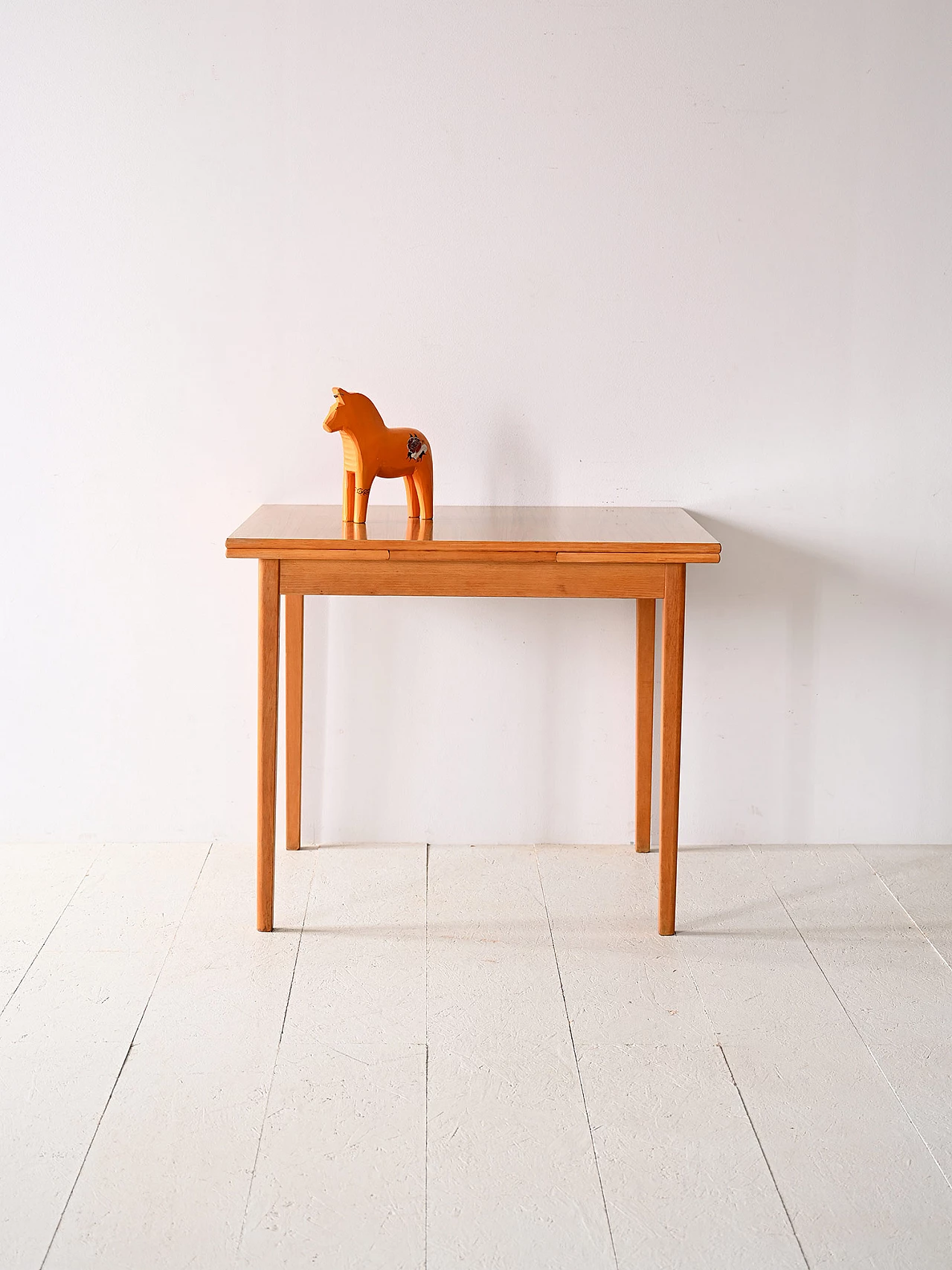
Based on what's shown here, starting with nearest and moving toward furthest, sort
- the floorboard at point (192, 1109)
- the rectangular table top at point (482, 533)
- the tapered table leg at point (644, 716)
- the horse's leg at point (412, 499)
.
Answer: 1. the floorboard at point (192, 1109)
2. the rectangular table top at point (482, 533)
3. the horse's leg at point (412, 499)
4. the tapered table leg at point (644, 716)

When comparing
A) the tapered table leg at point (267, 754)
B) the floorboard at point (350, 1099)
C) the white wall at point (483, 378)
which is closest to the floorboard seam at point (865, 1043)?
the white wall at point (483, 378)

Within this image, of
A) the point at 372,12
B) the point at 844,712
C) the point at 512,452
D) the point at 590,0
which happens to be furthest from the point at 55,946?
the point at 590,0

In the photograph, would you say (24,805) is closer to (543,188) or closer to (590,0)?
(543,188)

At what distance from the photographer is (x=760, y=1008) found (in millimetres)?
2049

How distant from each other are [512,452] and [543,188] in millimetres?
539

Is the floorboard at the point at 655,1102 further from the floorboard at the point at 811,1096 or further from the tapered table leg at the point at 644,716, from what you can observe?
the tapered table leg at the point at 644,716

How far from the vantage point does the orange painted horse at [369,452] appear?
2303 mm

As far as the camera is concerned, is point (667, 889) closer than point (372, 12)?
Yes

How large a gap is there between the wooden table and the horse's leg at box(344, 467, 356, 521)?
29 mm

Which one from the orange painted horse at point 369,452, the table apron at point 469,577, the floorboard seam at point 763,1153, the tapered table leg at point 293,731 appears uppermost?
the orange painted horse at point 369,452

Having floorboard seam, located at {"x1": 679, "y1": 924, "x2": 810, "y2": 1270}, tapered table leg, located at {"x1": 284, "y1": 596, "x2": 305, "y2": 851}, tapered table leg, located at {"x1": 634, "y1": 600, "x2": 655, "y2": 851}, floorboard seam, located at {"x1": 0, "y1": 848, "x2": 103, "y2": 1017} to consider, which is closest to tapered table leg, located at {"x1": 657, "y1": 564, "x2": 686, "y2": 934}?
floorboard seam, located at {"x1": 679, "y1": 924, "x2": 810, "y2": 1270}

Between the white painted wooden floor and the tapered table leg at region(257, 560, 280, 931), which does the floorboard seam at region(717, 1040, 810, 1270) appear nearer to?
the white painted wooden floor

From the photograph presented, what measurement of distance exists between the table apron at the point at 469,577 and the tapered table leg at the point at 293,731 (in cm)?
43

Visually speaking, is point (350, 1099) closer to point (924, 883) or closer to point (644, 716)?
point (644, 716)
